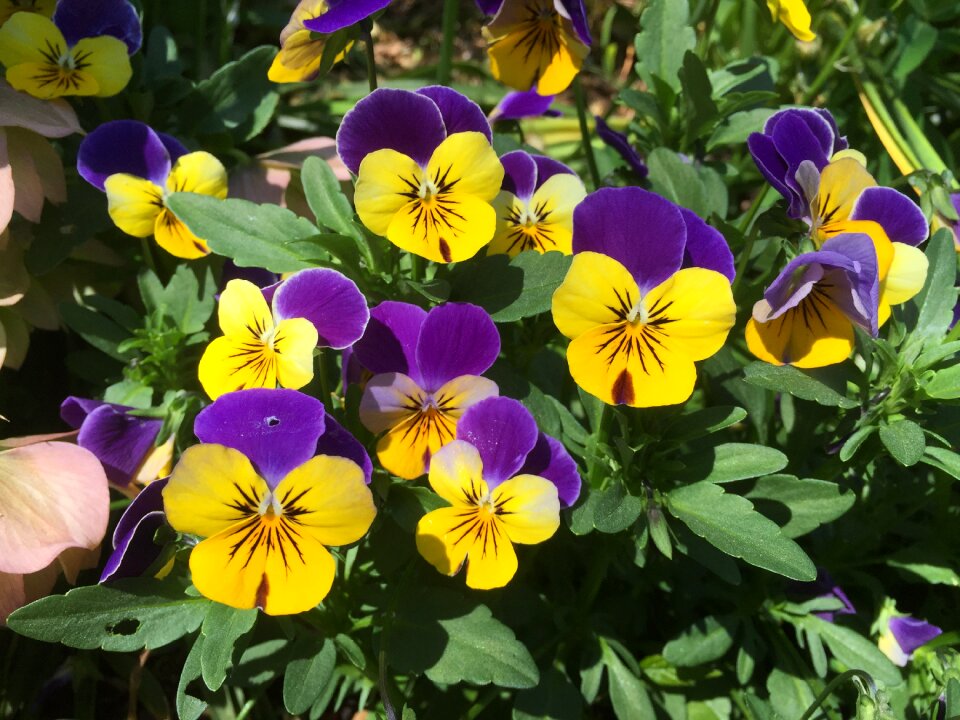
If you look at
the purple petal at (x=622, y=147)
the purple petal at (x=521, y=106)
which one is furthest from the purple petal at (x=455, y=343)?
the purple petal at (x=521, y=106)

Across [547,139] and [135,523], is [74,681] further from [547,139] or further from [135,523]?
[547,139]

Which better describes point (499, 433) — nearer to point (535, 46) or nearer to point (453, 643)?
point (453, 643)

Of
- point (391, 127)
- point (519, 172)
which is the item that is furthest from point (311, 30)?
point (519, 172)

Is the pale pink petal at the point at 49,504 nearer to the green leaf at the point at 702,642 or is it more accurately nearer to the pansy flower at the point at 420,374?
the pansy flower at the point at 420,374

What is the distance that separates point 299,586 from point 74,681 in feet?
2.60

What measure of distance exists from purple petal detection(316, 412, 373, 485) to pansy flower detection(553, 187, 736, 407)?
28cm

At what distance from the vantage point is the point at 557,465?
46.5 inches

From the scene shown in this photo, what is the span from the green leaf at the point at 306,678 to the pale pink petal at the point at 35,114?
3.15 ft

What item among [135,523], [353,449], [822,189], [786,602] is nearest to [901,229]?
[822,189]

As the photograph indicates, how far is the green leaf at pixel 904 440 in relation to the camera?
110 centimetres

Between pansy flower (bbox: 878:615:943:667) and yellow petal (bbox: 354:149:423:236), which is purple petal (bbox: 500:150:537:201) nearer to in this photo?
yellow petal (bbox: 354:149:423:236)

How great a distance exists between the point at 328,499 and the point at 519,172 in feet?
1.93

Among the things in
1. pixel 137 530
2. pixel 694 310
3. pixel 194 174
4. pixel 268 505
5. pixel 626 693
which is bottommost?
pixel 626 693

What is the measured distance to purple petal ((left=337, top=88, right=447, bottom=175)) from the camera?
1116mm
